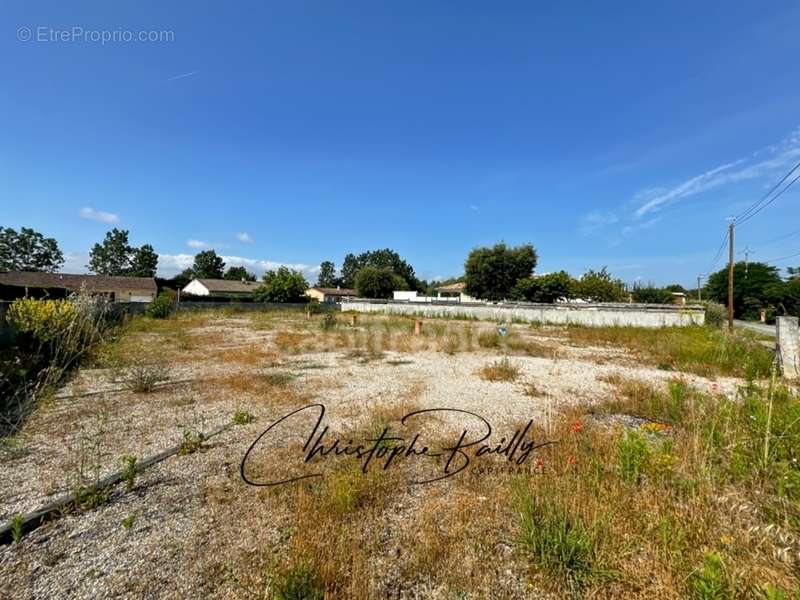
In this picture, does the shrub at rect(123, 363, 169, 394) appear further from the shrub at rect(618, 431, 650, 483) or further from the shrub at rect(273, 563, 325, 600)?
the shrub at rect(618, 431, 650, 483)

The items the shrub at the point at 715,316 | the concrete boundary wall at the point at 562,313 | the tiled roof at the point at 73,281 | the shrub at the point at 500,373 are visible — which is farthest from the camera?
the tiled roof at the point at 73,281

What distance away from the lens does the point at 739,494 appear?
260 centimetres

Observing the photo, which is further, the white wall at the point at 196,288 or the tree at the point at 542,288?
the white wall at the point at 196,288

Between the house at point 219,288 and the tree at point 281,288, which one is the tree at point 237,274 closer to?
the house at point 219,288

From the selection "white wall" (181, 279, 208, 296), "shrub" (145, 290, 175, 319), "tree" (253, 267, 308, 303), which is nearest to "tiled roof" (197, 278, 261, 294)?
"white wall" (181, 279, 208, 296)

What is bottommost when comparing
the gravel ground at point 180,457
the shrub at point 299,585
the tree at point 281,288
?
the gravel ground at point 180,457

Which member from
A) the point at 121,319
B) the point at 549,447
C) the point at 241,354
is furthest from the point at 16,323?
the point at 549,447

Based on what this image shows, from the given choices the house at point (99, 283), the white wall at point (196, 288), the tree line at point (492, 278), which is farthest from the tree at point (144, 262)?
the house at point (99, 283)

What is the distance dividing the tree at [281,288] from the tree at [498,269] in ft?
62.5

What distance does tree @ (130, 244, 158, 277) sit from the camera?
206ft

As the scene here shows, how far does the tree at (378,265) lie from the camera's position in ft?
243

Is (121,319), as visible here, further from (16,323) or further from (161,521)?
(161,521)

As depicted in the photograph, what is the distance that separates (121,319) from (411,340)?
13377 millimetres

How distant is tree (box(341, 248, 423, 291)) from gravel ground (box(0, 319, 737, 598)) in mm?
61005
